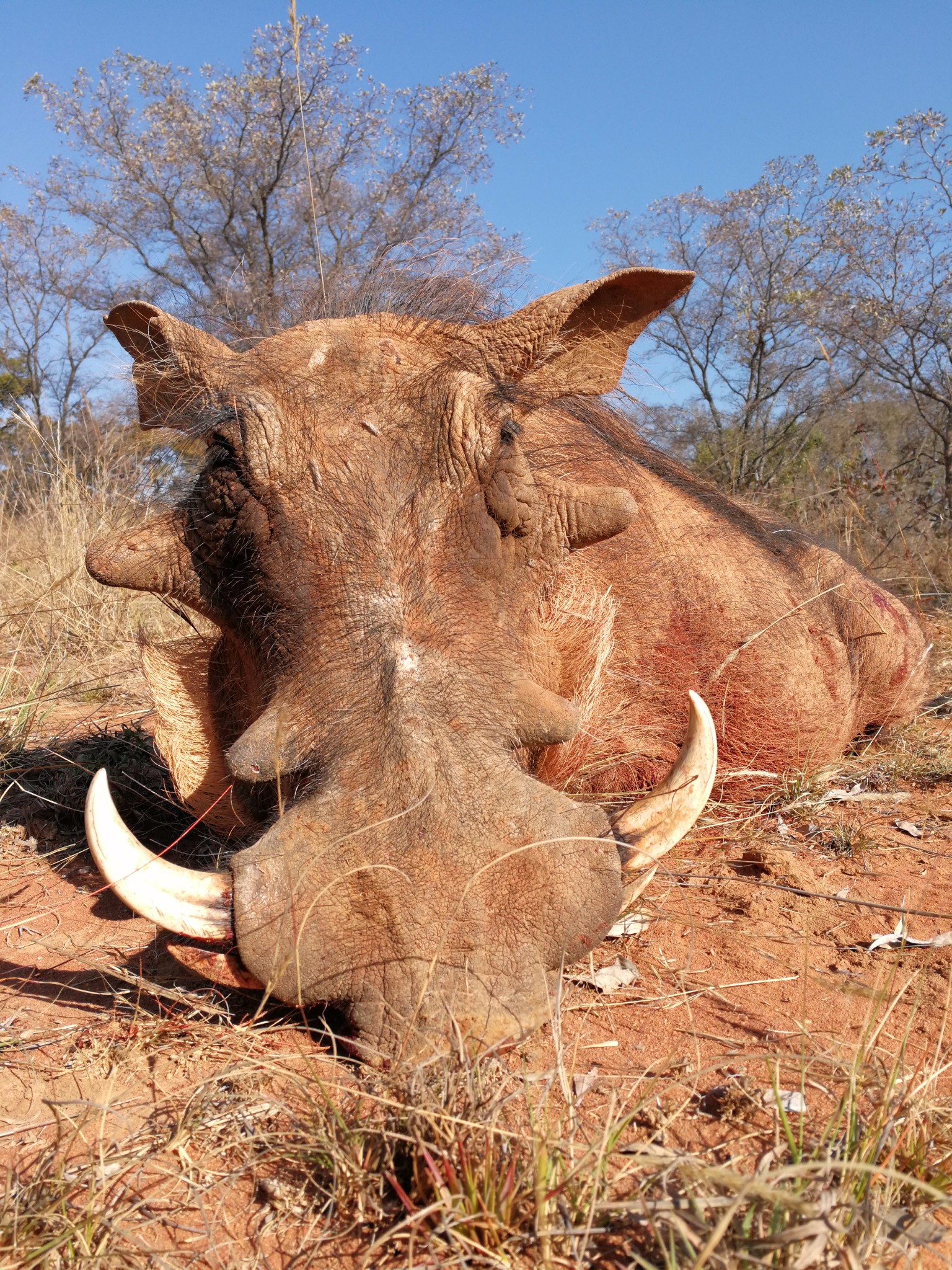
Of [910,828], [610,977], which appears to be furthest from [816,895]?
[910,828]

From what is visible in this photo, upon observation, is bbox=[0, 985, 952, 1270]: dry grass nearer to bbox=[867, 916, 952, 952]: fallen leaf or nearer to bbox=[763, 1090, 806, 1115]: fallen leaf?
bbox=[763, 1090, 806, 1115]: fallen leaf

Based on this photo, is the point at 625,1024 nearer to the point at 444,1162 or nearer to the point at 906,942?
the point at 444,1162

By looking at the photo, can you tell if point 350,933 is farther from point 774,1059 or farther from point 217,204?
point 217,204


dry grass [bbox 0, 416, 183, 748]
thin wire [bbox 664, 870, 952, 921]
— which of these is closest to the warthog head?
thin wire [bbox 664, 870, 952, 921]

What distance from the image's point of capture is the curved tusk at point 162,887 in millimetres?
1647

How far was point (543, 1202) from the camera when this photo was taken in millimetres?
1185

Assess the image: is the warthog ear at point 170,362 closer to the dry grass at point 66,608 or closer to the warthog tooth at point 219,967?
the warthog tooth at point 219,967

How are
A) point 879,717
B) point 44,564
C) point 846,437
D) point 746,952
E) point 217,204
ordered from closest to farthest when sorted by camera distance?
point 746,952 < point 879,717 < point 44,564 < point 846,437 < point 217,204

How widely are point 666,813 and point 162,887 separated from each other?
39.4 inches

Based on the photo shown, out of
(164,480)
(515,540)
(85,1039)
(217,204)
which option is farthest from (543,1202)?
(217,204)

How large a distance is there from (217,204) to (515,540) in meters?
16.6

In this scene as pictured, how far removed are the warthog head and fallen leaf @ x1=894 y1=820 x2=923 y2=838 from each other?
1.48m

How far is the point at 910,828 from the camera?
10.0 feet

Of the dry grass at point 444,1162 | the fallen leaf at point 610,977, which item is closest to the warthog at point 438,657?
the dry grass at point 444,1162
